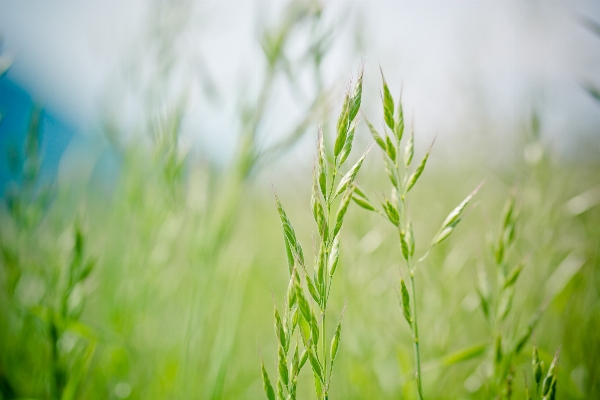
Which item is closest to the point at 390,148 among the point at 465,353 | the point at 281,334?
the point at 281,334

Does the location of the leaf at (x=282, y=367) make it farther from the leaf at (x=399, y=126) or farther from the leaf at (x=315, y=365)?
the leaf at (x=399, y=126)

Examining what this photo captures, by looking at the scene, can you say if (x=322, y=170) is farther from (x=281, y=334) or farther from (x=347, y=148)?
(x=281, y=334)

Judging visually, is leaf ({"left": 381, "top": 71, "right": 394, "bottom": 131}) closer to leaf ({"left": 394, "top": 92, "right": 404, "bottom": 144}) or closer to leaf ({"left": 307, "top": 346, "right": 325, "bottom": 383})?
leaf ({"left": 394, "top": 92, "right": 404, "bottom": 144})

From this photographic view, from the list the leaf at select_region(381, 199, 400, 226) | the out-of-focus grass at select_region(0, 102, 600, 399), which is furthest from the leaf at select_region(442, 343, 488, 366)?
the leaf at select_region(381, 199, 400, 226)

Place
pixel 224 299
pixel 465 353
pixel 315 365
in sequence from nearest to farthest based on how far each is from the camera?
pixel 315 365 < pixel 465 353 < pixel 224 299

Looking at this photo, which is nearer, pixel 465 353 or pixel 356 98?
pixel 356 98

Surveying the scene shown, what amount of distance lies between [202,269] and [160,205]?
33 centimetres

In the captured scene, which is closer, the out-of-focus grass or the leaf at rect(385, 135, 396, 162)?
the leaf at rect(385, 135, 396, 162)

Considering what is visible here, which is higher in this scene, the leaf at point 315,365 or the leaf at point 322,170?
the leaf at point 322,170

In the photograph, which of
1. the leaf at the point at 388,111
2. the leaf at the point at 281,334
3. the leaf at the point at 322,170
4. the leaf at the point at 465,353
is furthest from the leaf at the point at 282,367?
the leaf at the point at 465,353

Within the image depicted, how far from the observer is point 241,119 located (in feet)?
2.07

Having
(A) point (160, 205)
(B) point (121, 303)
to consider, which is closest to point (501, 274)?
(A) point (160, 205)

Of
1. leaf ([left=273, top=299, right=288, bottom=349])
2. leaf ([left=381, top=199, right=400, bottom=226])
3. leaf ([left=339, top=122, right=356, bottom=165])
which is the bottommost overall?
leaf ([left=273, top=299, right=288, bottom=349])

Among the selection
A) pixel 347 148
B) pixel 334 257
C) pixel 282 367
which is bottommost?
pixel 282 367
